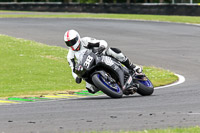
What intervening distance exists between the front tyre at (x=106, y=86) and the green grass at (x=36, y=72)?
9.21 ft

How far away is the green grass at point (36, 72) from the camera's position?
1596cm

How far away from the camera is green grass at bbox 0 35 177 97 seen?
15965mm

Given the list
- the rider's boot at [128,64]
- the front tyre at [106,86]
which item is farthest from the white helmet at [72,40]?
the rider's boot at [128,64]

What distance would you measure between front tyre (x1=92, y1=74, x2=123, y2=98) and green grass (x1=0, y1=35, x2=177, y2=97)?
281cm

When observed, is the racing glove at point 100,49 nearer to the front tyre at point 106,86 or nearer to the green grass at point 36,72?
the front tyre at point 106,86

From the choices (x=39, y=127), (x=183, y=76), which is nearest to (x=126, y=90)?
(x=39, y=127)

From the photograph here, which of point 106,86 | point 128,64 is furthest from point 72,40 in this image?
point 128,64

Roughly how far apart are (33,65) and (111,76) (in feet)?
31.1

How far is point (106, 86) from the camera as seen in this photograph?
11.8 meters

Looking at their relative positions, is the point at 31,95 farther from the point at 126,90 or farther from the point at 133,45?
the point at 133,45

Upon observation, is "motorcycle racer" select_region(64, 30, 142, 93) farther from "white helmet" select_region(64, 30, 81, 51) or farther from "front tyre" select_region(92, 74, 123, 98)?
"front tyre" select_region(92, 74, 123, 98)

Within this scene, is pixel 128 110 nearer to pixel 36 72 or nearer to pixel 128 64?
pixel 128 64

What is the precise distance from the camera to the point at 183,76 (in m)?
17.8

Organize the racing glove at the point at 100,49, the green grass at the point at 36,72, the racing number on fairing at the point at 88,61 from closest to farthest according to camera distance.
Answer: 1. the racing number on fairing at the point at 88,61
2. the racing glove at the point at 100,49
3. the green grass at the point at 36,72
